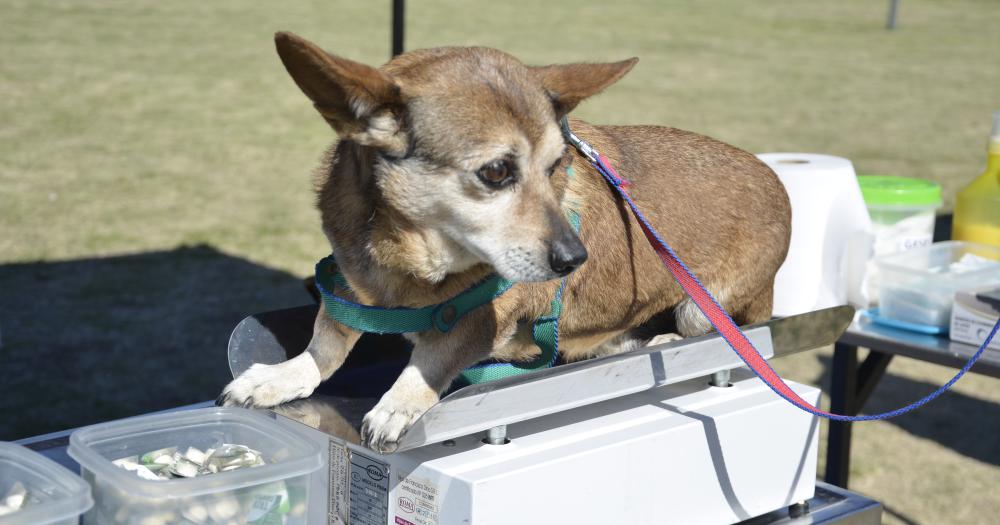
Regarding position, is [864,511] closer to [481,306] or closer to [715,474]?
[715,474]

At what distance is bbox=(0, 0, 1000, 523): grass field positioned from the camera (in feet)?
14.0

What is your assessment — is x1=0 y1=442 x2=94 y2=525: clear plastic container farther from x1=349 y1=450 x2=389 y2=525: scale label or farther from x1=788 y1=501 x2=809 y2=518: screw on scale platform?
x1=788 y1=501 x2=809 y2=518: screw on scale platform

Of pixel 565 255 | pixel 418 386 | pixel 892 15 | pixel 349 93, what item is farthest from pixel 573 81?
pixel 892 15

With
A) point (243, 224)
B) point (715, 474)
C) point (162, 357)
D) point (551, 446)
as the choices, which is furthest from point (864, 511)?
point (243, 224)

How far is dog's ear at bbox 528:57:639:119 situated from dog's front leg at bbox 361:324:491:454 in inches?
18.8

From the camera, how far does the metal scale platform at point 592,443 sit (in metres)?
1.67

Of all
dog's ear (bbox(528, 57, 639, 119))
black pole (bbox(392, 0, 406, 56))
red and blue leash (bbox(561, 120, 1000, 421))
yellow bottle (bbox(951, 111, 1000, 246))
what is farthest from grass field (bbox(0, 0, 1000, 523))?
dog's ear (bbox(528, 57, 639, 119))

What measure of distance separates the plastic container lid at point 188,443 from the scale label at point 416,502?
5.8 inches

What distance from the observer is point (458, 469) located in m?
1.64

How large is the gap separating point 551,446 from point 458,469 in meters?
0.20

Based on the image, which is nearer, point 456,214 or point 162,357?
point 456,214

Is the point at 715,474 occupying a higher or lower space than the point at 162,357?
higher

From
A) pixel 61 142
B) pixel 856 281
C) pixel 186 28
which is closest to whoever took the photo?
pixel 856 281

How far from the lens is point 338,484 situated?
1.82 m
